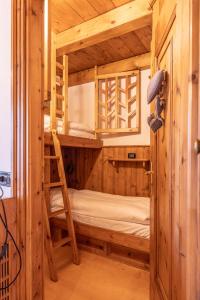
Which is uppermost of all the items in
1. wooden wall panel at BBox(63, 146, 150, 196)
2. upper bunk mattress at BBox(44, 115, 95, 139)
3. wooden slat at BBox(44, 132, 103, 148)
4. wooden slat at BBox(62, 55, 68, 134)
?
wooden slat at BBox(62, 55, 68, 134)

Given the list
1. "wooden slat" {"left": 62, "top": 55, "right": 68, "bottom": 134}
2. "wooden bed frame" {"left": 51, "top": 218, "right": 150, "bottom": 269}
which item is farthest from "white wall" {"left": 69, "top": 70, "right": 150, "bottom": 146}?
"wooden bed frame" {"left": 51, "top": 218, "right": 150, "bottom": 269}

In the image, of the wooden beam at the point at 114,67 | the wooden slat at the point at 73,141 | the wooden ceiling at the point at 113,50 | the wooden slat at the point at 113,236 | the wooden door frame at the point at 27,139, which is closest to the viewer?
the wooden door frame at the point at 27,139

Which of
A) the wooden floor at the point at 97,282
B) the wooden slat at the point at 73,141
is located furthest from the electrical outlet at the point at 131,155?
the wooden floor at the point at 97,282

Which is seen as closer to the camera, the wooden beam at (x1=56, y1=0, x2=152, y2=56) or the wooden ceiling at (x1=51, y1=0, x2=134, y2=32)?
the wooden beam at (x1=56, y1=0, x2=152, y2=56)

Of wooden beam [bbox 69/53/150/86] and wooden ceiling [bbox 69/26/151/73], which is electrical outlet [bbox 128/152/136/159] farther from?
wooden ceiling [bbox 69/26/151/73]

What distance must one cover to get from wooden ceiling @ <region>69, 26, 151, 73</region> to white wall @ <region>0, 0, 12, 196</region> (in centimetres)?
183

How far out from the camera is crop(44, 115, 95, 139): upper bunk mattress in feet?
9.16

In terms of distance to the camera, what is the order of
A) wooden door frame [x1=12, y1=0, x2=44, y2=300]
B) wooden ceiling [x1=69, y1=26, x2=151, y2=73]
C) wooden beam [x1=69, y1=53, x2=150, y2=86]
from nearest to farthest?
wooden door frame [x1=12, y1=0, x2=44, y2=300] → wooden ceiling [x1=69, y1=26, x2=151, y2=73] → wooden beam [x1=69, y1=53, x2=150, y2=86]

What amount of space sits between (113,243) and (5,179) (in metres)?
1.69

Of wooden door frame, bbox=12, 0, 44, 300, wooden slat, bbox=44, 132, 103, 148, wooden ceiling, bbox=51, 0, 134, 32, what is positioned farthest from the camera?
wooden slat, bbox=44, 132, 103, 148

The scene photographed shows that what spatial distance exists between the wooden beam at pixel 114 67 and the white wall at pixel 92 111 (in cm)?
10

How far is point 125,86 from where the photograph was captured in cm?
341

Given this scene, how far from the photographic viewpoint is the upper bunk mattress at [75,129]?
279 centimetres

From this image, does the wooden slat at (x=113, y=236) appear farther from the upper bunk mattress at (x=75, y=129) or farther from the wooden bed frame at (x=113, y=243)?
the upper bunk mattress at (x=75, y=129)
